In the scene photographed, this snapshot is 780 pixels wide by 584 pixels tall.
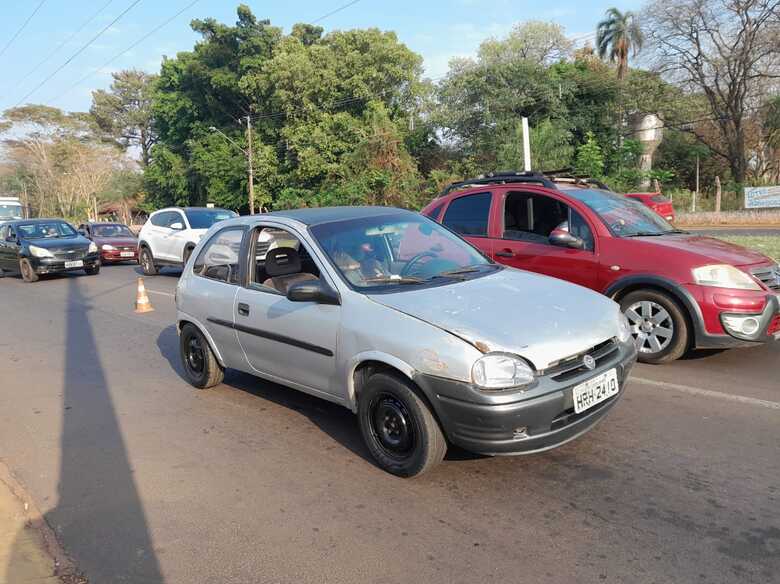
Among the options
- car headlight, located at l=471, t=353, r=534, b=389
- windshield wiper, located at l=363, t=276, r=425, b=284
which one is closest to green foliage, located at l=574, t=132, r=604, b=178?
windshield wiper, located at l=363, t=276, r=425, b=284

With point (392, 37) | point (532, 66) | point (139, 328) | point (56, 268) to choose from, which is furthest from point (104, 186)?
point (139, 328)

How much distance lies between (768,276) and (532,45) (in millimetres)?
38509

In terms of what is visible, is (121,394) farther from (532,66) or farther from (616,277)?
(532,66)

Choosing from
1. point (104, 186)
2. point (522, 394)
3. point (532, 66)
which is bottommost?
point (522, 394)

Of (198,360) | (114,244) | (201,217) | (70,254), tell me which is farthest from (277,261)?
(114,244)

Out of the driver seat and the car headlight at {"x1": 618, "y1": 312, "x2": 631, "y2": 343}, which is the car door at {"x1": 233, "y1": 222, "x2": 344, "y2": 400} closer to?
the driver seat

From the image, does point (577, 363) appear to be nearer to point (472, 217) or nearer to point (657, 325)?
point (657, 325)

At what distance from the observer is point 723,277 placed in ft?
17.6

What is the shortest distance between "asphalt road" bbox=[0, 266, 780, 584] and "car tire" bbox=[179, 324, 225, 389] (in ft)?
0.45

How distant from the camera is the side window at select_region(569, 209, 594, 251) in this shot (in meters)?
6.18

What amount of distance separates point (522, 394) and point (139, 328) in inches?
277

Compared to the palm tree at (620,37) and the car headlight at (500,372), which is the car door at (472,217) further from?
the palm tree at (620,37)

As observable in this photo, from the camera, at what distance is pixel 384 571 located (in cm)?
284

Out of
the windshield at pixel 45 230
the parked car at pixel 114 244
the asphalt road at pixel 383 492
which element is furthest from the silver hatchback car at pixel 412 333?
the parked car at pixel 114 244
